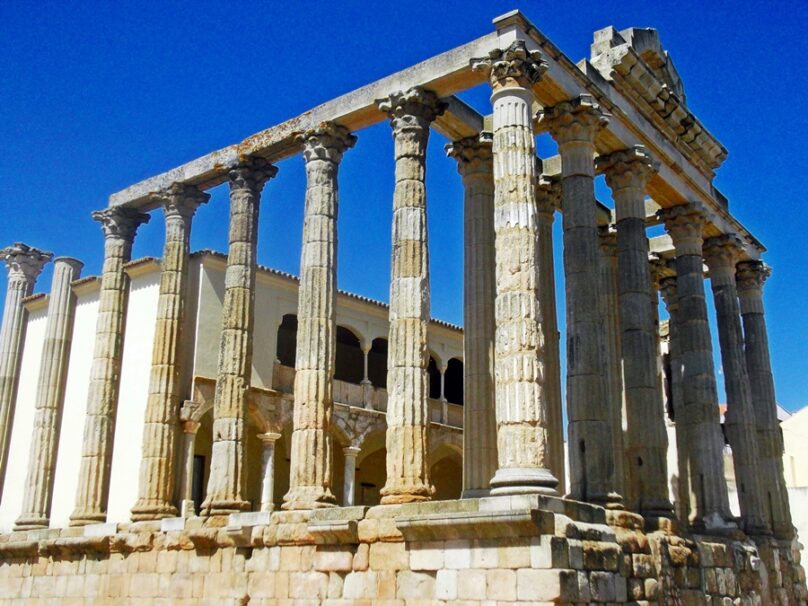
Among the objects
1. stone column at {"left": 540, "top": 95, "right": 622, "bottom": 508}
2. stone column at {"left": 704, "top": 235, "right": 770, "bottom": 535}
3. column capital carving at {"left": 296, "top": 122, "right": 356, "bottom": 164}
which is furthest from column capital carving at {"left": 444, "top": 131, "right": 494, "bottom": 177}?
stone column at {"left": 704, "top": 235, "right": 770, "bottom": 535}

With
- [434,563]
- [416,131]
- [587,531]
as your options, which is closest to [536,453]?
[587,531]

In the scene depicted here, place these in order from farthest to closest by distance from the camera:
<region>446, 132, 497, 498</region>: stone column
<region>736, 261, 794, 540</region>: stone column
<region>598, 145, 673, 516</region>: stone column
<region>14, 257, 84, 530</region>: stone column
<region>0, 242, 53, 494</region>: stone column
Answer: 1. <region>0, 242, 53, 494</region>: stone column
2. <region>736, 261, 794, 540</region>: stone column
3. <region>14, 257, 84, 530</region>: stone column
4. <region>598, 145, 673, 516</region>: stone column
5. <region>446, 132, 497, 498</region>: stone column

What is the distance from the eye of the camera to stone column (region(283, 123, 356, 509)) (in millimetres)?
15992

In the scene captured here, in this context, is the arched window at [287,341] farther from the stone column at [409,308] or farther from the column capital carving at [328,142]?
the stone column at [409,308]

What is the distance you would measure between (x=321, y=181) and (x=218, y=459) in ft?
17.7

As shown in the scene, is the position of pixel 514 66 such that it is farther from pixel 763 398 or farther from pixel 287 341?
pixel 287 341

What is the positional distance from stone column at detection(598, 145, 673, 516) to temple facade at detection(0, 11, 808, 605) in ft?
0.18

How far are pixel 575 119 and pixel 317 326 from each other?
5752mm

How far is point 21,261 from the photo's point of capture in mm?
24484

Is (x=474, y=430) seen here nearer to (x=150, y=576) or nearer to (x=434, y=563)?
(x=434, y=563)

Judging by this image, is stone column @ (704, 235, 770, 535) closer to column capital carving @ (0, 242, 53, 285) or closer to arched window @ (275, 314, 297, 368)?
arched window @ (275, 314, 297, 368)

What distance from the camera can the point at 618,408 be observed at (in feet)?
62.2

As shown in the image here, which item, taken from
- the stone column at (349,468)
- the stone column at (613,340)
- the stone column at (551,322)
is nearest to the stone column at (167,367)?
the stone column at (349,468)

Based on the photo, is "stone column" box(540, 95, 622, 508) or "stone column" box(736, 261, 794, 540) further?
"stone column" box(736, 261, 794, 540)
